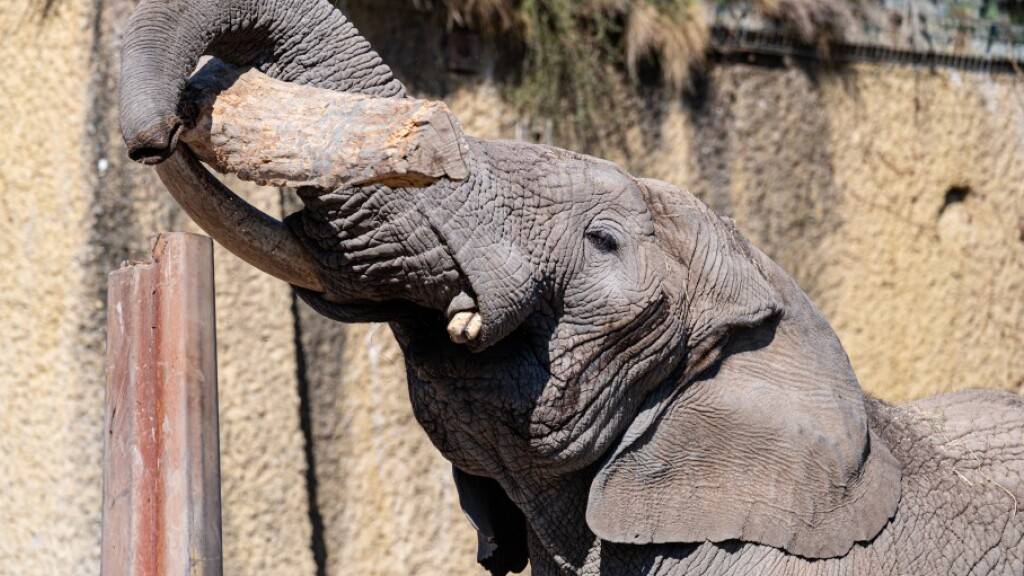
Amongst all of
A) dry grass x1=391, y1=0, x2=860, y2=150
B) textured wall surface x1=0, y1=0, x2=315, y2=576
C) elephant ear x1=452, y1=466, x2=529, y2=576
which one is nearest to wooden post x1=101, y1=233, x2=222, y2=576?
elephant ear x1=452, y1=466, x2=529, y2=576

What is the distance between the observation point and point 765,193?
5.30 m

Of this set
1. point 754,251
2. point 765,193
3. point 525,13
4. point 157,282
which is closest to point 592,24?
point 525,13

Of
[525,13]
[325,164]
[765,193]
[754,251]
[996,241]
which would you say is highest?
[325,164]

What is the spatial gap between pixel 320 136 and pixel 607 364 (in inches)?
22.1

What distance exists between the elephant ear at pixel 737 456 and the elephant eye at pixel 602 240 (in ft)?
0.46

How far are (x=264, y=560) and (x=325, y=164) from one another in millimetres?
2445

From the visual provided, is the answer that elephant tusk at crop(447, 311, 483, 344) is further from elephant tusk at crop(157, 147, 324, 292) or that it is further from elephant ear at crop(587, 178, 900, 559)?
elephant ear at crop(587, 178, 900, 559)

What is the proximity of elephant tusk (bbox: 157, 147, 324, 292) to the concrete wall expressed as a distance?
194 centimetres

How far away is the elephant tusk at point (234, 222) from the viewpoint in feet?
6.51

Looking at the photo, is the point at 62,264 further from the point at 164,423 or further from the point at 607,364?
the point at 607,364

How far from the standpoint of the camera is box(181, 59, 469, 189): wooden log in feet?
6.12

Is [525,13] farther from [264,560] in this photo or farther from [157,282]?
[157,282]

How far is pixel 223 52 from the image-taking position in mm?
1976

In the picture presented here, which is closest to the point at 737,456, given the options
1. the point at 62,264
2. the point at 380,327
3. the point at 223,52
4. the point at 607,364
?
the point at 607,364
